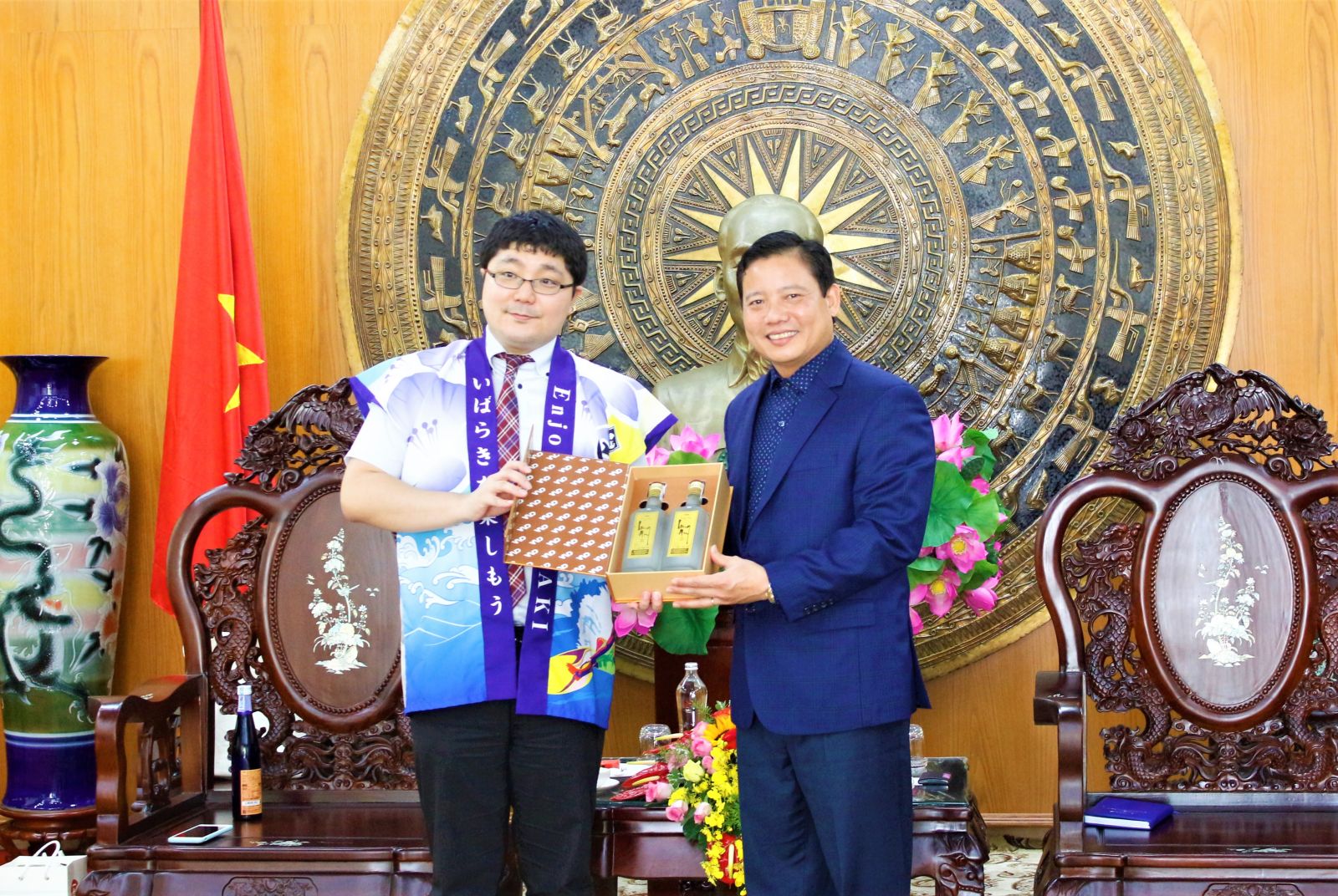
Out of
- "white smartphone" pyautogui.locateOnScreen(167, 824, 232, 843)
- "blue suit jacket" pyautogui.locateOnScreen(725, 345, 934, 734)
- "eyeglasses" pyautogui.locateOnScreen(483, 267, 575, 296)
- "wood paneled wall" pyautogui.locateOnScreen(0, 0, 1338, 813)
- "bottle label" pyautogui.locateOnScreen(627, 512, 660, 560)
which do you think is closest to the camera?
"blue suit jacket" pyautogui.locateOnScreen(725, 345, 934, 734)

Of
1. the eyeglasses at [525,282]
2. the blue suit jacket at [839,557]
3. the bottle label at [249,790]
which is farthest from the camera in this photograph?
the bottle label at [249,790]

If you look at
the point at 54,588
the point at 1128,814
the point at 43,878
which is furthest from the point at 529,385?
the point at 54,588

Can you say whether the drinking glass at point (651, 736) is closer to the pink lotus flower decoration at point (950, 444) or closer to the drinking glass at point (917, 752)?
the drinking glass at point (917, 752)

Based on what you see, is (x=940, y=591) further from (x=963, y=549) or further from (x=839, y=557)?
(x=839, y=557)

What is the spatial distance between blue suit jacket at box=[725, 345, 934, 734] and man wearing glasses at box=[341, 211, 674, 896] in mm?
269

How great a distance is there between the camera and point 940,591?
2576 mm

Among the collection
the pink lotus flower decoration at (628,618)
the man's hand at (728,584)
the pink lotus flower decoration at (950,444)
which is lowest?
the pink lotus flower decoration at (628,618)

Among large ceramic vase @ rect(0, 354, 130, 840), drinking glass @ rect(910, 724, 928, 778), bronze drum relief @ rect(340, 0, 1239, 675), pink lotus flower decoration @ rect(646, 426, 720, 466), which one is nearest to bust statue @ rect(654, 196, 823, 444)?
bronze drum relief @ rect(340, 0, 1239, 675)

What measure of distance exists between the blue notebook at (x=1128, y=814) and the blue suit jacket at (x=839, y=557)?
622 mm

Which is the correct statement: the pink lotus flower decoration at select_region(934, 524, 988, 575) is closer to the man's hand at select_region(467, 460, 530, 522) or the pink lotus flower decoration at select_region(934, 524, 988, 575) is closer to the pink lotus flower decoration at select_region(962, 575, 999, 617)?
the pink lotus flower decoration at select_region(962, 575, 999, 617)

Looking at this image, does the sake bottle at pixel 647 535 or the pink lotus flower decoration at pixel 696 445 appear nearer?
the sake bottle at pixel 647 535

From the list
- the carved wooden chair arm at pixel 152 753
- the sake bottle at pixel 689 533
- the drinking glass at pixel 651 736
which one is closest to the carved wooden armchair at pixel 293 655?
the carved wooden chair arm at pixel 152 753

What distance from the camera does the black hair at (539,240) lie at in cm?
204

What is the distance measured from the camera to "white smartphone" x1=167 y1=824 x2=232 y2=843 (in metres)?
2.35
